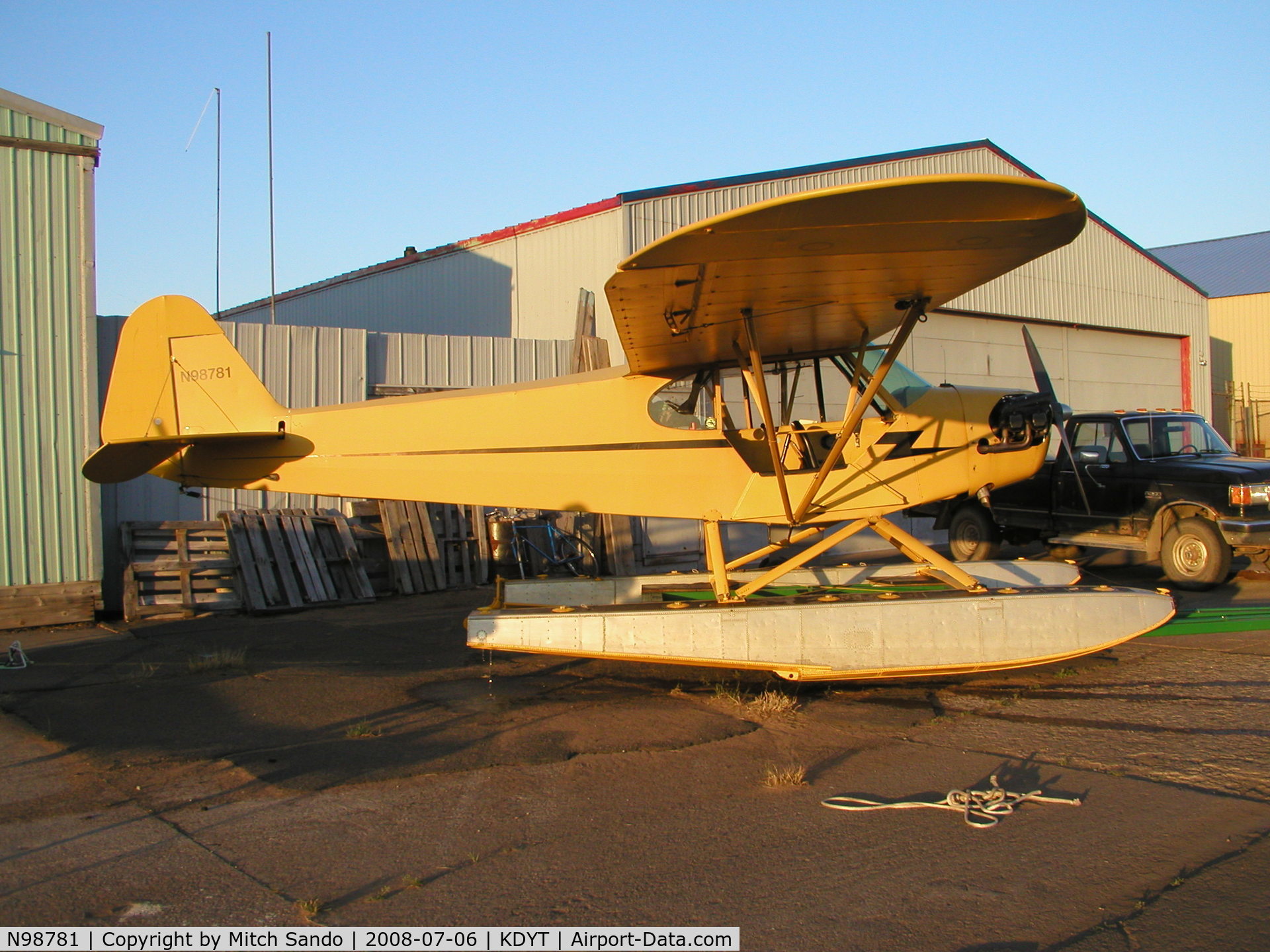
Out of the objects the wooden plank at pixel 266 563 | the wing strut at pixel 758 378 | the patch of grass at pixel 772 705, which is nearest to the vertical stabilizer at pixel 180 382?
the wooden plank at pixel 266 563

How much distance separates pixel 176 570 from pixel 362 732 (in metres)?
6.13

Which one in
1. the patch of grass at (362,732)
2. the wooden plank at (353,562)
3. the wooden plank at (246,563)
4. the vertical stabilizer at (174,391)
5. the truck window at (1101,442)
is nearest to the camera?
the patch of grass at (362,732)

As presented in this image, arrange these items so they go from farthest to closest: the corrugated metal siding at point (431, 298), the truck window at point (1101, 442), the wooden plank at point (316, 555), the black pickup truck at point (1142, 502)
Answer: the corrugated metal siding at point (431, 298), the truck window at point (1101, 442), the wooden plank at point (316, 555), the black pickup truck at point (1142, 502)

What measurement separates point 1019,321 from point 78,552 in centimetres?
1741

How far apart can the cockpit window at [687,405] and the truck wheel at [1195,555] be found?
6.79 m

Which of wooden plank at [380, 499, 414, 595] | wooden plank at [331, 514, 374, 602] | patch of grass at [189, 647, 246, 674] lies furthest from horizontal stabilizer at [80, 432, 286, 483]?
wooden plank at [380, 499, 414, 595]

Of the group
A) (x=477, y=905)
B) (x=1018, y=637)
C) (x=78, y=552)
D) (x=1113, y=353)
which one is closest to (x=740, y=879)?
(x=477, y=905)

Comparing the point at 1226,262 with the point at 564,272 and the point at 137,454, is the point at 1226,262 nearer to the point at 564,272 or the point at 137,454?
the point at 564,272

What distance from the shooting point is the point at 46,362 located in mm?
10008

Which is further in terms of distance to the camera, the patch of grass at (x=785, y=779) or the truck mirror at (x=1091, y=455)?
the truck mirror at (x=1091, y=455)

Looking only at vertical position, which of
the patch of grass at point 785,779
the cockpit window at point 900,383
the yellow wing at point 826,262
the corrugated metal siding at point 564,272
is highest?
the corrugated metal siding at point 564,272

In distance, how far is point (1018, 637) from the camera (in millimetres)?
6199

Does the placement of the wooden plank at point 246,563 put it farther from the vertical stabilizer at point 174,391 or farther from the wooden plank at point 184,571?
the vertical stabilizer at point 174,391

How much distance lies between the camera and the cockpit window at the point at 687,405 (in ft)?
24.3
